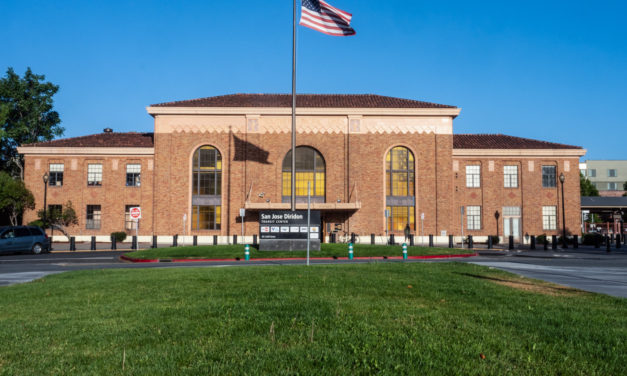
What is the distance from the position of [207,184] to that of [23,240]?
15.6 metres

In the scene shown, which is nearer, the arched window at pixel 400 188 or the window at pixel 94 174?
the arched window at pixel 400 188

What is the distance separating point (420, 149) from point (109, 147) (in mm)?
28372

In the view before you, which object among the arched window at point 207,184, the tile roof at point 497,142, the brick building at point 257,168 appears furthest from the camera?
the tile roof at point 497,142

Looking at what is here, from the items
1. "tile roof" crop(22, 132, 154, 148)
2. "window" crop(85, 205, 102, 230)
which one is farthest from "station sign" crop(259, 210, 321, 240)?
"window" crop(85, 205, 102, 230)

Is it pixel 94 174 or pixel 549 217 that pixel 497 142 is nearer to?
pixel 549 217

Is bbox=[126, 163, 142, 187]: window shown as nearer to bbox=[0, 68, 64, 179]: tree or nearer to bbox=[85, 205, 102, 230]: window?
bbox=[85, 205, 102, 230]: window

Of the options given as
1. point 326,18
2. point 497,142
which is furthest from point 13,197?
point 497,142

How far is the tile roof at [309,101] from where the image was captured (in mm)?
43375

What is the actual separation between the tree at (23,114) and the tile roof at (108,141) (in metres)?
12.5

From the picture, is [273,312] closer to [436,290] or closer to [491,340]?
[491,340]

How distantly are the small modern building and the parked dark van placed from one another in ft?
381

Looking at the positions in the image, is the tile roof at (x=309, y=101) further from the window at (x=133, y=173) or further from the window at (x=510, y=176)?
the window at (x=510, y=176)

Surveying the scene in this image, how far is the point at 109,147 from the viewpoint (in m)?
44.1

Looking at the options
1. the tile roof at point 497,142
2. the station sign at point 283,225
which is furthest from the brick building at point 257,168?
the station sign at point 283,225
